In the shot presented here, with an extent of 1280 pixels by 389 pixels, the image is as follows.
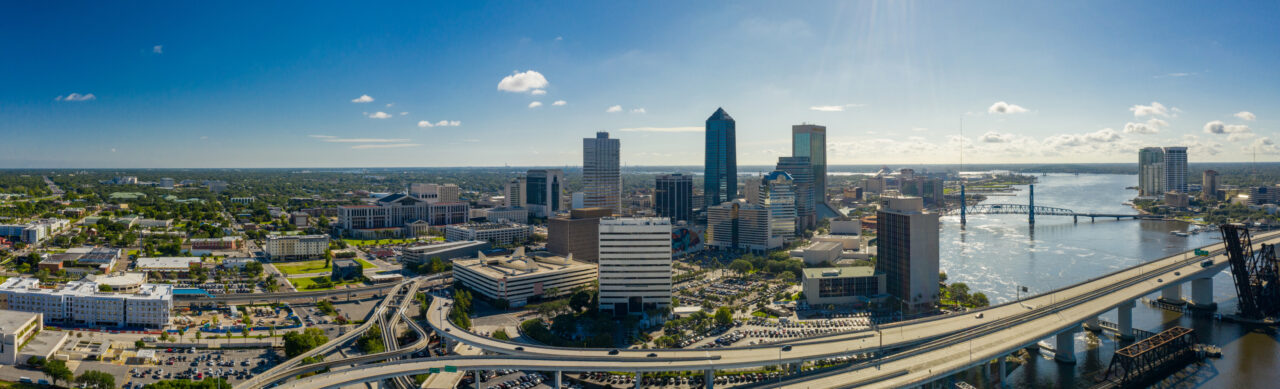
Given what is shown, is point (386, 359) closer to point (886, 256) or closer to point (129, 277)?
point (129, 277)

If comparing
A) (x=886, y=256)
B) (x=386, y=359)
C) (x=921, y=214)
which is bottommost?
(x=386, y=359)

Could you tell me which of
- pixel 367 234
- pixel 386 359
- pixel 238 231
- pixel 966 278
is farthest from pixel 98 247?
pixel 966 278

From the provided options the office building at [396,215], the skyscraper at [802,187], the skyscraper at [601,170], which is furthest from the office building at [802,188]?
the office building at [396,215]

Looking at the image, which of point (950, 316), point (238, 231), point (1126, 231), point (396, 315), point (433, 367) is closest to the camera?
point (433, 367)

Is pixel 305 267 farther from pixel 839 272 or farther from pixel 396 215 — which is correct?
pixel 839 272

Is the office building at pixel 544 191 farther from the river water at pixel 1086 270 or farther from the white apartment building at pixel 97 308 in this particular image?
the white apartment building at pixel 97 308

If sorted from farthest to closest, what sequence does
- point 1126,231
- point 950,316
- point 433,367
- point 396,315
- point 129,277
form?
point 1126,231 < point 129,277 < point 396,315 < point 950,316 < point 433,367

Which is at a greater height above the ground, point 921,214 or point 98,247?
point 921,214
